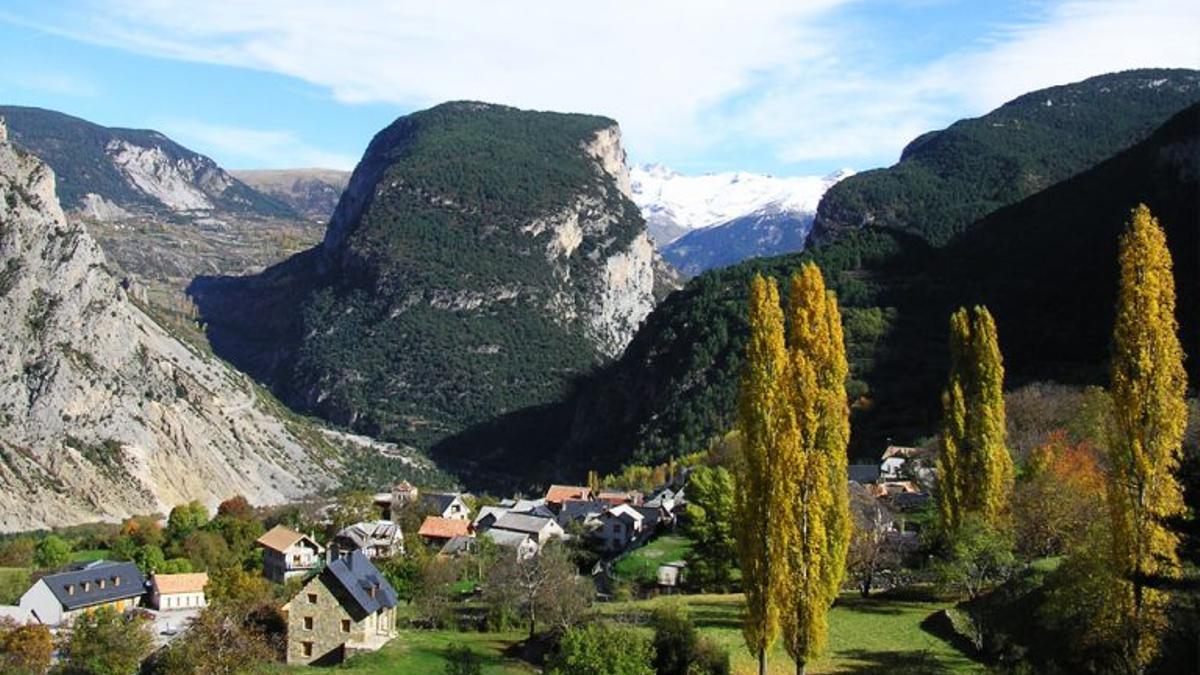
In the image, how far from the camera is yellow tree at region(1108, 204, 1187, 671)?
2475cm

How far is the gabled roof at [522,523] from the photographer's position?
75356 millimetres

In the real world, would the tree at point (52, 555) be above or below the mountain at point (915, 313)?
below

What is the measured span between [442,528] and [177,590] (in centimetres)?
1894

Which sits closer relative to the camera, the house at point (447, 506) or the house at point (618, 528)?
the house at point (618, 528)

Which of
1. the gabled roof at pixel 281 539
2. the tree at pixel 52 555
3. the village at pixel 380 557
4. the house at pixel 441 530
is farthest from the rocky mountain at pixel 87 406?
the house at pixel 441 530

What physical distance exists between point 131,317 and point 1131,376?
137362 millimetres

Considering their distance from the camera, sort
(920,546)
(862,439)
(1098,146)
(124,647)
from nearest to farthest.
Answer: (124,647), (920,546), (862,439), (1098,146)

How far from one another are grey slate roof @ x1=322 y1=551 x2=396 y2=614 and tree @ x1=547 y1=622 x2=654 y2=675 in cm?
1193

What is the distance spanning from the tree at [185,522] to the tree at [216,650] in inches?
1588

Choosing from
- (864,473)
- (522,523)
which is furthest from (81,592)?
(864,473)

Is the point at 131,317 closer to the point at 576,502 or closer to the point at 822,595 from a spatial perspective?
the point at 576,502

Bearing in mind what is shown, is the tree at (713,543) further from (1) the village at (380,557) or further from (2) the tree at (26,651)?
(2) the tree at (26,651)

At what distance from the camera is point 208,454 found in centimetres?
13525

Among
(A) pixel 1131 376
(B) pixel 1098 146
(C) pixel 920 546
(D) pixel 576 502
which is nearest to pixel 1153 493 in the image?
(A) pixel 1131 376
